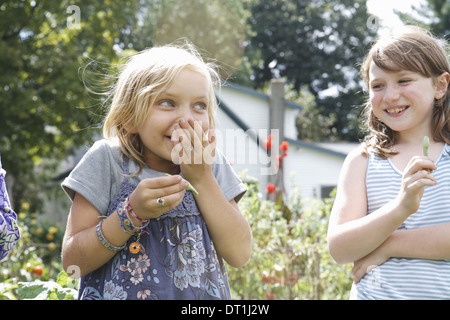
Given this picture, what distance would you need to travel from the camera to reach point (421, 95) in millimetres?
1800

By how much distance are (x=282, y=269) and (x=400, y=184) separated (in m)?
2.20

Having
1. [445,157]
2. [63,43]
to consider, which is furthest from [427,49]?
[63,43]

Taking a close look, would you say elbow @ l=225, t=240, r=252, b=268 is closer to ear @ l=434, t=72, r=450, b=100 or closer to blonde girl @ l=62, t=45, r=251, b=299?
blonde girl @ l=62, t=45, r=251, b=299

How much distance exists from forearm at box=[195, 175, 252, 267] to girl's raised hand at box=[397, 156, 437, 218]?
49cm

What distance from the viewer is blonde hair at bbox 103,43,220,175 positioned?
1.60m

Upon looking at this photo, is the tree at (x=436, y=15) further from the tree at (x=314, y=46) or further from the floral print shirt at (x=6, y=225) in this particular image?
the floral print shirt at (x=6, y=225)

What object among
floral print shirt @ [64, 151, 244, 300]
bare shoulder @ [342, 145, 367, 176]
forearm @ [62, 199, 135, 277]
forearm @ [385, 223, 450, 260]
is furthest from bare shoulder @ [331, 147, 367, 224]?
forearm @ [62, 199, 135, 277]

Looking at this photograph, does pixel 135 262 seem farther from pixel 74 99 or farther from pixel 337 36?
pixel 337 36

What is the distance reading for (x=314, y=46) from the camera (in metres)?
37.0

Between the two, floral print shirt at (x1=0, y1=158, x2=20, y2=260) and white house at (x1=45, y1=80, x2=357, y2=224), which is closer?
floral print shirt at (x1=0, y1=158, x2=20, y2=260)

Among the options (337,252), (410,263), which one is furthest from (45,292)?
(410,263)

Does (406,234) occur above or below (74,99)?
below
